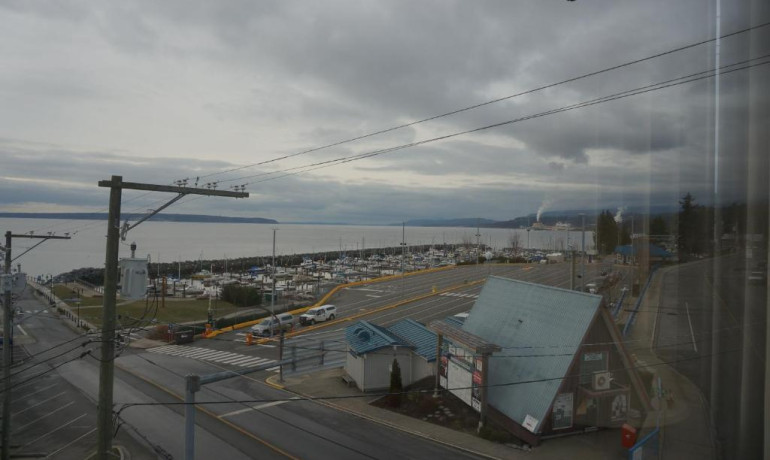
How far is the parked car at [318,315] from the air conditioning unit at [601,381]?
Result: 78.1ft

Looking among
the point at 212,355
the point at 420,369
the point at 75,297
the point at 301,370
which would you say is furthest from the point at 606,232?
the point at 75,297

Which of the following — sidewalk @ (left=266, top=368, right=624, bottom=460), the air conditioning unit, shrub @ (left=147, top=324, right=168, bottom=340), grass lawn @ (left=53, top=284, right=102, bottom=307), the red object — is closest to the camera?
the red object

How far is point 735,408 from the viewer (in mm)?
3168

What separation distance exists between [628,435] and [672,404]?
497 centimetres

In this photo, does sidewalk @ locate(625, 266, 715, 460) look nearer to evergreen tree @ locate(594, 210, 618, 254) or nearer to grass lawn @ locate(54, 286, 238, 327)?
evergreen tree @ locate(594, 210, 618, 254)

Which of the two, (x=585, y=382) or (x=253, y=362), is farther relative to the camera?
(x=253, y=362)

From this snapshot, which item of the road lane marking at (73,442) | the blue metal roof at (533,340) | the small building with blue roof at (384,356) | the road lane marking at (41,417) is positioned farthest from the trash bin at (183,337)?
the blue metal roof at (533,340)

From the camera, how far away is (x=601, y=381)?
12297 millimetres

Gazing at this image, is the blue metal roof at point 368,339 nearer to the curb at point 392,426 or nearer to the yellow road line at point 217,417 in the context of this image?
the curb at point 392,426

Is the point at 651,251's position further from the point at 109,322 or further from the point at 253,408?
the point at 253,408

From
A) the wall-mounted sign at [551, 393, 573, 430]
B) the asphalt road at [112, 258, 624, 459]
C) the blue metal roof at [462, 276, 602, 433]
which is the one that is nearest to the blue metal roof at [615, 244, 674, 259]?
the asphalt road at [112, 258, 624, 459]

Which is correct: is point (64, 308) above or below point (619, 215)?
below

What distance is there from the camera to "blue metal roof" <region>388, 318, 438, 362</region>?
18797mm

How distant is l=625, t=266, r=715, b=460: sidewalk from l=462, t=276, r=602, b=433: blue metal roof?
4.91 meters
